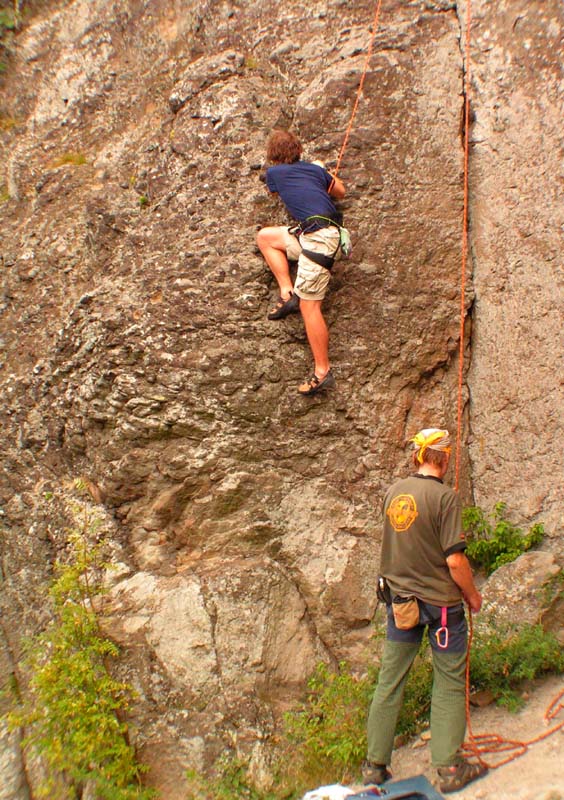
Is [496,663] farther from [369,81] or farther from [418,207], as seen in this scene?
[369,81]

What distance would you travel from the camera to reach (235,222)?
16.8 feet

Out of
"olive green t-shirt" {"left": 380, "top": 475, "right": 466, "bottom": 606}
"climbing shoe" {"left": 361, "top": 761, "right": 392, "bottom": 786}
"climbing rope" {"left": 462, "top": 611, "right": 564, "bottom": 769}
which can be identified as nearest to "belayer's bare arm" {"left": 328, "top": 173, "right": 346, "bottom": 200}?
"olive green t-shirt" {"left": 380, "top": 475, "right": 466, "bottom": 606}

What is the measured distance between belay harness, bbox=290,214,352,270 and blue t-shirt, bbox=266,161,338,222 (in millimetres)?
Result: 39

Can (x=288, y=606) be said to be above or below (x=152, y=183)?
below

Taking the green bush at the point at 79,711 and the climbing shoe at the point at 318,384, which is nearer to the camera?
the green bush at the point at 79,711

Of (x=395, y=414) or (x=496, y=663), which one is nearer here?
(x=496, y=663)

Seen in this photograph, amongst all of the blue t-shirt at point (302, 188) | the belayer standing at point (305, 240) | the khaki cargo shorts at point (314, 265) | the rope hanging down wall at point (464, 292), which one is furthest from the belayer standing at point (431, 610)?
the blue t-shirt at point (302, 188)

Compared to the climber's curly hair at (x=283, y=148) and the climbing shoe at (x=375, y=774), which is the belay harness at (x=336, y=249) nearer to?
the climber's curly hair at (x=283, y=148)

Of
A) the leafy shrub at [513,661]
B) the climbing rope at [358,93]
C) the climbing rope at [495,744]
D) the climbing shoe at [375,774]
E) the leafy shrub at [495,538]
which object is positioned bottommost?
the climbing shoe at [375,774]

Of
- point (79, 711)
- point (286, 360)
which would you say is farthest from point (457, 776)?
point (286, 360)

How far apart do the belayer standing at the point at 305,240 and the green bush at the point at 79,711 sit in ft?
7.09

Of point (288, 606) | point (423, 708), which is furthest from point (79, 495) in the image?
point (423, 708)

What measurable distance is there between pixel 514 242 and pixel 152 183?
9.46ft

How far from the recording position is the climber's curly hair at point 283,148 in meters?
4.86
